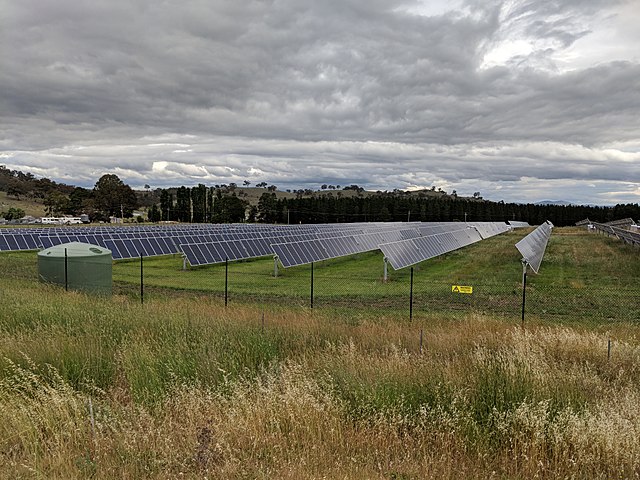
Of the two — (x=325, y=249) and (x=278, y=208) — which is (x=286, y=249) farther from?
(x=278, y=208)

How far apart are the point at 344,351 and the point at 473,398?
2.80 meters

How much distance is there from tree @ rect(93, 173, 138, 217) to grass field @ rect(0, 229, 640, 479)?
10553 centimetres

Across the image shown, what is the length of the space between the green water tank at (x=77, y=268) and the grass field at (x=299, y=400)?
19.5 feet

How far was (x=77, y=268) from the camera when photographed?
1636cm

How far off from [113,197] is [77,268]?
10078 centimetres

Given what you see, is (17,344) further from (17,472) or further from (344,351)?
(344,351)

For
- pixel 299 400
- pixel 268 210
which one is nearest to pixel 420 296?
pixel 299 400

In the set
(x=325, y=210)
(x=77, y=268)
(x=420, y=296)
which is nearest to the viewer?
(x=77, y=268)

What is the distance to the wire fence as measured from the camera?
15.0 metres

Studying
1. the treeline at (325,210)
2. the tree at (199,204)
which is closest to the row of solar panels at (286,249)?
the treeline at (325,210)

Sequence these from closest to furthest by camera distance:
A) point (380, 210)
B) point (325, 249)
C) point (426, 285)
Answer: point (426, 285) → point (325, 249) → point (380, 210)

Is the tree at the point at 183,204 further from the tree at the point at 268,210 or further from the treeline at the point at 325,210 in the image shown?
the tree at the point at 268,210

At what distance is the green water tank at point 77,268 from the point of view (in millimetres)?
16359

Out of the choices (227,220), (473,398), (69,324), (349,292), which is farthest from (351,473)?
(227,220)
